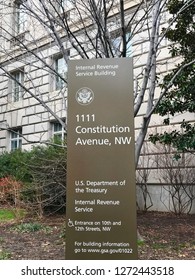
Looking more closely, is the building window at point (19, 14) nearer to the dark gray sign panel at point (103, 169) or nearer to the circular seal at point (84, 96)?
the circular seal at point (84, 96)

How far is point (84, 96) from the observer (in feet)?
16.4

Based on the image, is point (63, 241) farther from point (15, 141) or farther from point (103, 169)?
point (15, 141)

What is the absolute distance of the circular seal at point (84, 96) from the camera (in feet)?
16.3

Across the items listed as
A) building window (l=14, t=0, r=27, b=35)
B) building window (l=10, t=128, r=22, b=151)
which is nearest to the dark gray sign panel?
building window (l=14, t=0, r=27, b=35)

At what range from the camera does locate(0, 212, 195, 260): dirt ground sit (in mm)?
6816

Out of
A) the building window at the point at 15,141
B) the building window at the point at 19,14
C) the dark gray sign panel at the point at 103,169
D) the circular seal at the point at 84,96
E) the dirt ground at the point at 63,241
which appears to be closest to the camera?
the dark gray sign panel at the point at 103,169

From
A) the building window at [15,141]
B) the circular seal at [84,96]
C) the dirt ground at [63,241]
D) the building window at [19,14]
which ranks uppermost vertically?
the building window at [19,14]

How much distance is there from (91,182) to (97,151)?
0.42m

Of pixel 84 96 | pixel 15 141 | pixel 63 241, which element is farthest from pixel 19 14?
pixel 15 141

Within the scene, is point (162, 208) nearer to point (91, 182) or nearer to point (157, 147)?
point (157, 147)

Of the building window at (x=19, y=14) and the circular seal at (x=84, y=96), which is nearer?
the circular seal at (x=84, y=96)

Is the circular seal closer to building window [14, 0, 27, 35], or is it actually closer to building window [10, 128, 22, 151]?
building window [14, 0, 27, 35]

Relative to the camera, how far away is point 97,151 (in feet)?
15.8

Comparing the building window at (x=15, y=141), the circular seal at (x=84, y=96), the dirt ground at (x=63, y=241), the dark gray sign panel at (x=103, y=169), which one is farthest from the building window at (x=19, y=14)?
the building window at (x=15, y=141)
